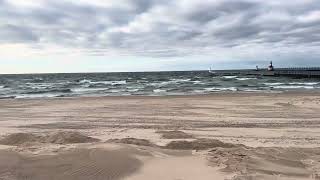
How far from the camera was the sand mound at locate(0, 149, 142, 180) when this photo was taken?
6551 mm

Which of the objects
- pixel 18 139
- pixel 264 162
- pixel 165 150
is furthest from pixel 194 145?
pixel 18 139

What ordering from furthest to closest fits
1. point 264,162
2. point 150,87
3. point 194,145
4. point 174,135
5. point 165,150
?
point 150,87
point 174,135
point 194,145
point 165,150
point 264,162

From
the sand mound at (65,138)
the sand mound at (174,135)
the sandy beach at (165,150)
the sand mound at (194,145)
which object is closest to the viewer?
the sandy beach at (165,150)

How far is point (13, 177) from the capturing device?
6402 millimetres

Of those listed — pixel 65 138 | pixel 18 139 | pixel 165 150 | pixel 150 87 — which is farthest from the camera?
pixel 150 87

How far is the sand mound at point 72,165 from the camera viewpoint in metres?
6.55

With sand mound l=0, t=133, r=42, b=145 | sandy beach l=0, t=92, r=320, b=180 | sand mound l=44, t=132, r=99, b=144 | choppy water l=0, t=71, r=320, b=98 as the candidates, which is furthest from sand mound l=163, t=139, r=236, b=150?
choppy water l=0, t=71, r=320, b=98

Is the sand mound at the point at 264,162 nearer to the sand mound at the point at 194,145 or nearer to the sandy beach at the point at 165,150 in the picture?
the sandy beach at the point at 165,150

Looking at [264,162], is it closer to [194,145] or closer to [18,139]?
[194,145]

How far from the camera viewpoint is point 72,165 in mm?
6965

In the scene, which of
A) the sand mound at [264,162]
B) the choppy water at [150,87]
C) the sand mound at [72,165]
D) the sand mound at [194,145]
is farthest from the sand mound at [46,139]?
the choppy water at [150,87]

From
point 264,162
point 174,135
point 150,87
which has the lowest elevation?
point 150,87

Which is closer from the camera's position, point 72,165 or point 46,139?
point 72,165

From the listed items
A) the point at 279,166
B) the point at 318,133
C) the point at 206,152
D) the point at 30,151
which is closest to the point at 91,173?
the point at 30,151
